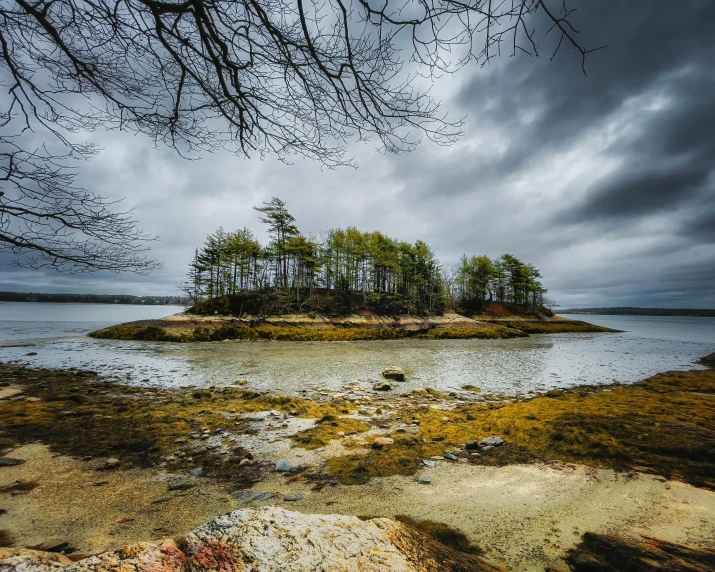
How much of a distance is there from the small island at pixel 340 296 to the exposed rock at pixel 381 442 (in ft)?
68.5

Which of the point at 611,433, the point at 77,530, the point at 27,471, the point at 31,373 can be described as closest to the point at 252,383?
the point at 27,471

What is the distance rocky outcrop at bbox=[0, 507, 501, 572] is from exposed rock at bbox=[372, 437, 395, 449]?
217 centimetres

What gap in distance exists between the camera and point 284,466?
10.4ft

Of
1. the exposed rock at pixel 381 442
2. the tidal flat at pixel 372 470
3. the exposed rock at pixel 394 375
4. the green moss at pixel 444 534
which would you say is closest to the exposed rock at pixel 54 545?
the tidal flat at pixel 372 470

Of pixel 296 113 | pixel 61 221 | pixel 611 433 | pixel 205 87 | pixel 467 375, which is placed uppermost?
pixel 205 87

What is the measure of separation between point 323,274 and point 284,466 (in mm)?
43011

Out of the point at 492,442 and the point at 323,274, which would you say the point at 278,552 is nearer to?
the point at 492,442

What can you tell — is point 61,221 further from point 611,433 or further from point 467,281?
point 467,281

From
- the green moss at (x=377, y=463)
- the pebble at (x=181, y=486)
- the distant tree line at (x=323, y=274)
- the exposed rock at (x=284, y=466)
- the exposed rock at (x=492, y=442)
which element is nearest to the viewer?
the pebble at (x=181, y=486)

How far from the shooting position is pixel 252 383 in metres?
7.96

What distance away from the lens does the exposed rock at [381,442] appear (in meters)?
3.69

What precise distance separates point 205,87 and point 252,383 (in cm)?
673

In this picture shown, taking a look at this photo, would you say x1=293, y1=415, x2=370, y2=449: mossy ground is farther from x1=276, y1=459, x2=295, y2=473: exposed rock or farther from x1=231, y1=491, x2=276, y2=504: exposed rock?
x1=231, y1=491, x2=276, y2=504: exposed rock

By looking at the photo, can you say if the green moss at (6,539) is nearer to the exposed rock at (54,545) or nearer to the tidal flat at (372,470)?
the tidal flat at (372,470)
